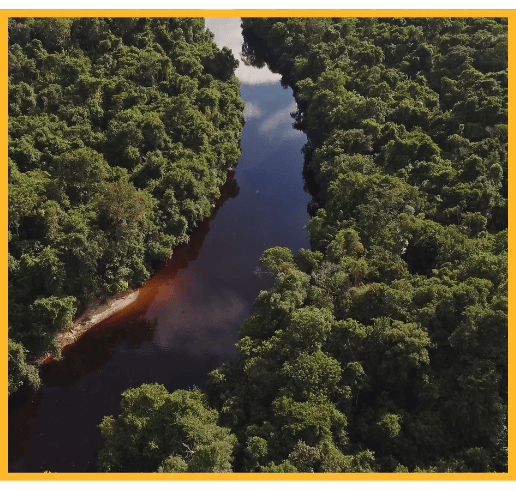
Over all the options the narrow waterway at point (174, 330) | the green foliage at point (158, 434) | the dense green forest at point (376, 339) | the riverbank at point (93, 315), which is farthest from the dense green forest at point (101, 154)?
the dense green forest at point (376, 339)

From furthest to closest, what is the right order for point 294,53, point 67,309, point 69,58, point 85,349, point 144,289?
point 294,53, point 69,58, point 144,289, point 85,349, point 67,309

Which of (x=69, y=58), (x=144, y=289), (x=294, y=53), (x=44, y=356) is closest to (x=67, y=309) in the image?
(x=44, y=356)

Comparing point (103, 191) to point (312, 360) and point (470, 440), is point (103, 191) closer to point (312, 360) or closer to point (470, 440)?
point (312, 360)

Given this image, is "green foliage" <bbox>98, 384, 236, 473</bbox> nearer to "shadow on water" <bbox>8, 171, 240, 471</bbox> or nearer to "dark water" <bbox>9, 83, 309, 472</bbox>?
"dark water" <bbox>9, 83, 309, 472</bbox>

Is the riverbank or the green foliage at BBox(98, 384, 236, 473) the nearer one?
the green foliage at BBox(98, 384, 236, 473)

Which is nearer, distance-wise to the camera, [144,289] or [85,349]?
[85,349]

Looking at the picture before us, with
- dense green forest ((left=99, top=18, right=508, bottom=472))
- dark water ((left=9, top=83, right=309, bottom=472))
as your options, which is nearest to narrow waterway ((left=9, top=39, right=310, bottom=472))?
dark water ((left=9, top=83, right=309, bottom=472))

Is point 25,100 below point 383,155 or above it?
above

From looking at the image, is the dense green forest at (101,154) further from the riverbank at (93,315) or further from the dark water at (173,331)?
the dark water at (173,331)
